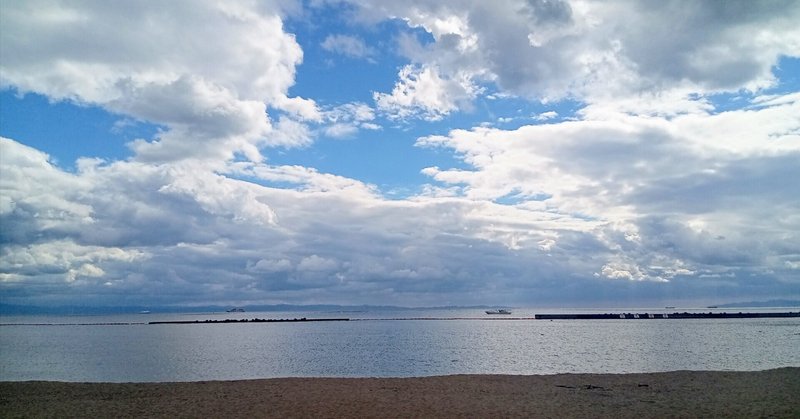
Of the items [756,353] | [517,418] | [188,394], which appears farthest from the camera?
[756,353]

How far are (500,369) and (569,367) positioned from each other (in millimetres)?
5765

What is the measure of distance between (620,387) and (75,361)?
182 feet

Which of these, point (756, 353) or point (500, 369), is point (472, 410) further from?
point (756, 353)

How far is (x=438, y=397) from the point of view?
86.6ft

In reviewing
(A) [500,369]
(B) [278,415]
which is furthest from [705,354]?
(B) [278,415]

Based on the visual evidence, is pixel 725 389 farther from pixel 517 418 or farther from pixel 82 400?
pixel 82 400

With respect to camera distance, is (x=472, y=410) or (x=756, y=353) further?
(x=756, y=353)

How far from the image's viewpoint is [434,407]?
941 inches

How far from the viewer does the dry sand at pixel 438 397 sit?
22.8 meters

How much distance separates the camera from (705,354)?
56.9m

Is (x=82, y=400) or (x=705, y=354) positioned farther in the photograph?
(x=705, y=354)

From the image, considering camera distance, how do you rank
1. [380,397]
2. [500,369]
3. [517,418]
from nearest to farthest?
[517,418] → [380,397] → [500,369]

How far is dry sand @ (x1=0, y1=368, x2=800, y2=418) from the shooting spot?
2275cm

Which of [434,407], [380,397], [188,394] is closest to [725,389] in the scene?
[434,407]
